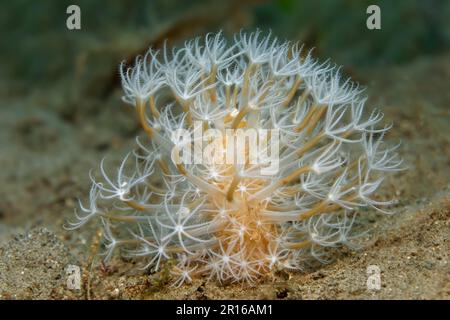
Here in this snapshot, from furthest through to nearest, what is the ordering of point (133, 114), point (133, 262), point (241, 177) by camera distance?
point (133, 114) < point (133, 262) < point (241, 177)

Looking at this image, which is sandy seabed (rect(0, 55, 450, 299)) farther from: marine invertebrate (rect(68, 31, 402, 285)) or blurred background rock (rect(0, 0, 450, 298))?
marine invertebrate (rect(68, 31, 402, 285))

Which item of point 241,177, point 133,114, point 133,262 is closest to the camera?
point 241,177

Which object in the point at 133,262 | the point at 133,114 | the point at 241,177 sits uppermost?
the point at 133,114

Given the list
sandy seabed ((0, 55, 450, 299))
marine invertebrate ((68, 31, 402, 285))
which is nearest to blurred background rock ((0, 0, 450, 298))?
Result: sandy seabed ((0, 55, 450, 299))

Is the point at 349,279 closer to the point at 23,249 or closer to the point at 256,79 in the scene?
the point at 256,79

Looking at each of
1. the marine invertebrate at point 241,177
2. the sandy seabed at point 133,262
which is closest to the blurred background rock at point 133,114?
the sandy seabed at point 133,262

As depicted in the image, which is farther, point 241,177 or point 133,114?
point 133,114

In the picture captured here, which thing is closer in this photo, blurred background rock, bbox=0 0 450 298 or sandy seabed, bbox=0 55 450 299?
sandy seabed, bbox=0 55 450 299

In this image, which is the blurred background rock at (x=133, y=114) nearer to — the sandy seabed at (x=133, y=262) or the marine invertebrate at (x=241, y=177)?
the sandy seabed at (x=133, y=262)

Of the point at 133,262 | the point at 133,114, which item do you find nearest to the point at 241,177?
the point at 133,262

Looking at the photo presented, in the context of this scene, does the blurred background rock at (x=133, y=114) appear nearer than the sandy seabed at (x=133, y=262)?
No

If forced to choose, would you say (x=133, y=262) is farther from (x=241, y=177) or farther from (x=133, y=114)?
(x=133, y=114)
